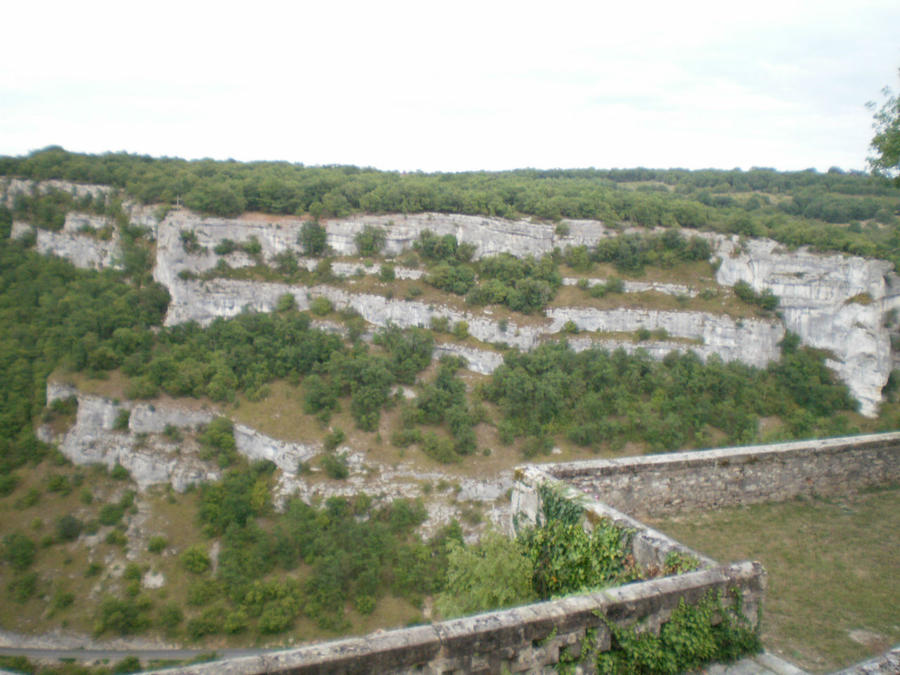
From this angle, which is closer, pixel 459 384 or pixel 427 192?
pixel 459 384

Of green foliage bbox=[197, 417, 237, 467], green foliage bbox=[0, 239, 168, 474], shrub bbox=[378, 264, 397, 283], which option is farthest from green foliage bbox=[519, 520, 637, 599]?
green foliage bbox=[0, 239, 168, 474]

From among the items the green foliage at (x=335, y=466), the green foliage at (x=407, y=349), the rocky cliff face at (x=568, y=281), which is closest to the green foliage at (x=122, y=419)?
the rocky cliff face at (x=568, y=281)

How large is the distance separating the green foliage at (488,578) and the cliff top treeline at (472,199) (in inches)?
1548

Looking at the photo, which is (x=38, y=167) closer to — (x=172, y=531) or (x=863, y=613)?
(x=172, y=531)

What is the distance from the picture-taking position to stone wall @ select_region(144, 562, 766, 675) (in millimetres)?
3221

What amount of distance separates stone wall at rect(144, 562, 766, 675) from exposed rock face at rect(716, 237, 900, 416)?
39.4 m

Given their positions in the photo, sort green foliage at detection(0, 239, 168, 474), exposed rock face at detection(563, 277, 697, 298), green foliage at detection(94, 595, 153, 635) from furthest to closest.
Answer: exposed rock face at detection(563, 277, 697, 298)
green foliage at detection(0, 239, 168, 474)
green foliage at detection(94, 595, 153, 635)

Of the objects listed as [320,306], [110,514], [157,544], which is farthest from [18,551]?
[320,306]

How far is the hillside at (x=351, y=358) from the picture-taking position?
85.8 feet

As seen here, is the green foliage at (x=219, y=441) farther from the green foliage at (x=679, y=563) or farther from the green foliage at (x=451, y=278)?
the green foliage at (x=679, y=563)

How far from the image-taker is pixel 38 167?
155ft

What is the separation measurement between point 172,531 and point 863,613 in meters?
30.4

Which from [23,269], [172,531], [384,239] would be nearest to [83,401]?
[172,531]

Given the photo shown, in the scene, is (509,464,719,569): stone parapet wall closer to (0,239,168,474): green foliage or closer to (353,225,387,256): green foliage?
(0,239,168,474): green foliage
